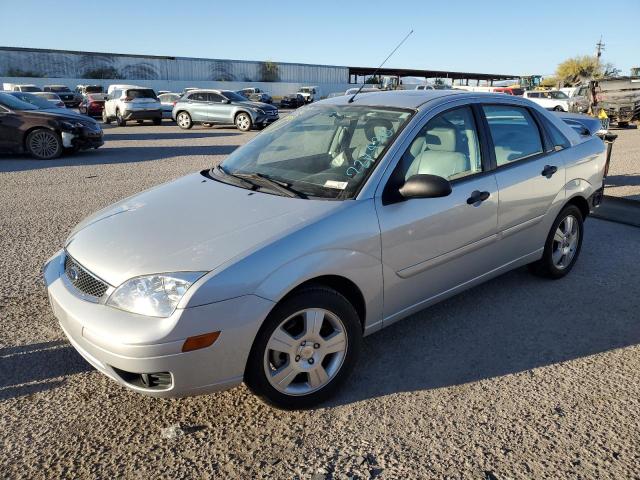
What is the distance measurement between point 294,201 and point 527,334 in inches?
75.8

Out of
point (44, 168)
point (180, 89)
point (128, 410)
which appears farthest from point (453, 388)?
point (180, 89)

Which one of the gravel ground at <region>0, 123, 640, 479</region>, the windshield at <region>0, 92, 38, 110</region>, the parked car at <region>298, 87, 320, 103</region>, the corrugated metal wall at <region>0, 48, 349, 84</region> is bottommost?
the gravel ground at <region>0, 123, 640, 479</region>

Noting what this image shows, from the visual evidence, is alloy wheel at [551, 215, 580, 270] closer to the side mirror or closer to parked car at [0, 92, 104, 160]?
the side mirror

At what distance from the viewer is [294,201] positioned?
294 centimetres

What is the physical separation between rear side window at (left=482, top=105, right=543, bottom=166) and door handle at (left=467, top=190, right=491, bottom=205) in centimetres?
37

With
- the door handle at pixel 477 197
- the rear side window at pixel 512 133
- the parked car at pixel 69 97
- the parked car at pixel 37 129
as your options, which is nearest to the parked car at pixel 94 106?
the parked car at pixel 69 97

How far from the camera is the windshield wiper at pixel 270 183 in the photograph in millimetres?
3061

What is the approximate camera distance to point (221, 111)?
21188 millimetres

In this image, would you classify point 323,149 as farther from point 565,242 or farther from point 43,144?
point 43,144

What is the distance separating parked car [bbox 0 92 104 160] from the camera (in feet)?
37.1

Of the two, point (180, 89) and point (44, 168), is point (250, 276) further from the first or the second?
point (180, 89)

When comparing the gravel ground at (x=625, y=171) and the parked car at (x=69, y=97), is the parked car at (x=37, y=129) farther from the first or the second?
the parked car at (x=69, y=97)

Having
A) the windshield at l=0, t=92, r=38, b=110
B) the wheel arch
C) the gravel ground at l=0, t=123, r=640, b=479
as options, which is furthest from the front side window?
the windshield at l=0, t=92, r=38, b=110

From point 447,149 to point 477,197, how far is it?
385mm
